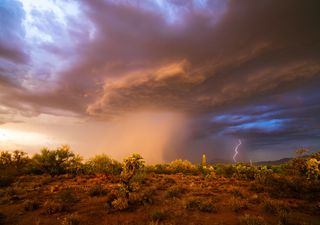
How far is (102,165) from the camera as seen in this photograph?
88.0ft

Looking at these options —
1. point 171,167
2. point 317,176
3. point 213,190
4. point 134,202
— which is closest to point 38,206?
point 134,202

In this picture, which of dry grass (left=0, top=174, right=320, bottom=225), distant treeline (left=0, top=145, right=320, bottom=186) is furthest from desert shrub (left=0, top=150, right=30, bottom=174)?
dry grass (left=0, top=174, right=320, bottom=225)

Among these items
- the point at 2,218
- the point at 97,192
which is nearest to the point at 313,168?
the point at 97,192

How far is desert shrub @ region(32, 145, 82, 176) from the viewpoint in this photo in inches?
943

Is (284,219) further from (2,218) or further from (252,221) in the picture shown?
(2,218)

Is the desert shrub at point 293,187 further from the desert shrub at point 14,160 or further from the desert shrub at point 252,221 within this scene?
the desert shrub at point 14,160

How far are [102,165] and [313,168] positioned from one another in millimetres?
21048

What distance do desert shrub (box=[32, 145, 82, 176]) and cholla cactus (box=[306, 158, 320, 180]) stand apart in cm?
2139

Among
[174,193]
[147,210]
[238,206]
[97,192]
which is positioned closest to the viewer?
[147,210]

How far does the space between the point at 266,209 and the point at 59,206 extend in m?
10.4

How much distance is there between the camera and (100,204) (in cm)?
1227

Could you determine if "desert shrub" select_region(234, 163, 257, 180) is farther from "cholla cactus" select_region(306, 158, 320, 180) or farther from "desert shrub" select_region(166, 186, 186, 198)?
"desert shrub" select_region(166, 186, 186, 198)

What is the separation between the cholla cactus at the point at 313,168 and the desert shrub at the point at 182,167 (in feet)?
50.0

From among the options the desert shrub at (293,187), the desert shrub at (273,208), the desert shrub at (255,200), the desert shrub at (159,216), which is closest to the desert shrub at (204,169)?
the desert shrub at (293,187)
